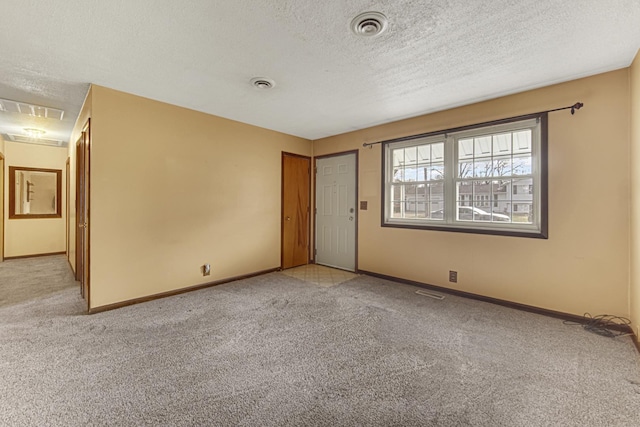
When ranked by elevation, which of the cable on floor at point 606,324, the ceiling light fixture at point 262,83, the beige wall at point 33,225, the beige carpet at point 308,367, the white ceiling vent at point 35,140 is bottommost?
the beige carpet at point 308,367

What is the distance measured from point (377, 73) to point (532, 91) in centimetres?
184

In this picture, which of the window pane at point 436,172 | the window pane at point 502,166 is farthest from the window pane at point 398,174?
A: the window pane at point 502,166

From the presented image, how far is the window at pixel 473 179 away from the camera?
3.04 metres

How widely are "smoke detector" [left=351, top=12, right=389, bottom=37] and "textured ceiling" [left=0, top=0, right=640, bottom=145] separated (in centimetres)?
5

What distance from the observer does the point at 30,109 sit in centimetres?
363

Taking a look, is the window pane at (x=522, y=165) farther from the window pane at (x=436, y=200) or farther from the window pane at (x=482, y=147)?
the window pane at (x=436, y=200)

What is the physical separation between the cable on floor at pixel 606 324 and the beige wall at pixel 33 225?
9058 mm

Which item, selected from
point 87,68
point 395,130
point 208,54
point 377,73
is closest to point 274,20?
point 208,54

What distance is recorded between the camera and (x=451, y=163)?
3.65 m

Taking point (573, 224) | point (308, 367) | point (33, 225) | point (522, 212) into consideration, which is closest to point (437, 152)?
point (522, 212)

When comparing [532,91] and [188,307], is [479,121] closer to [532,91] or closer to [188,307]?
[532,91]

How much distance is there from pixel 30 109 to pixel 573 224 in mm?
6730

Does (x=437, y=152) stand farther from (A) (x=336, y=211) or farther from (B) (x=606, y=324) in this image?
(B) (x=606, y=324)

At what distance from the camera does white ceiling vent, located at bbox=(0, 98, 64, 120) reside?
11.2 feet
